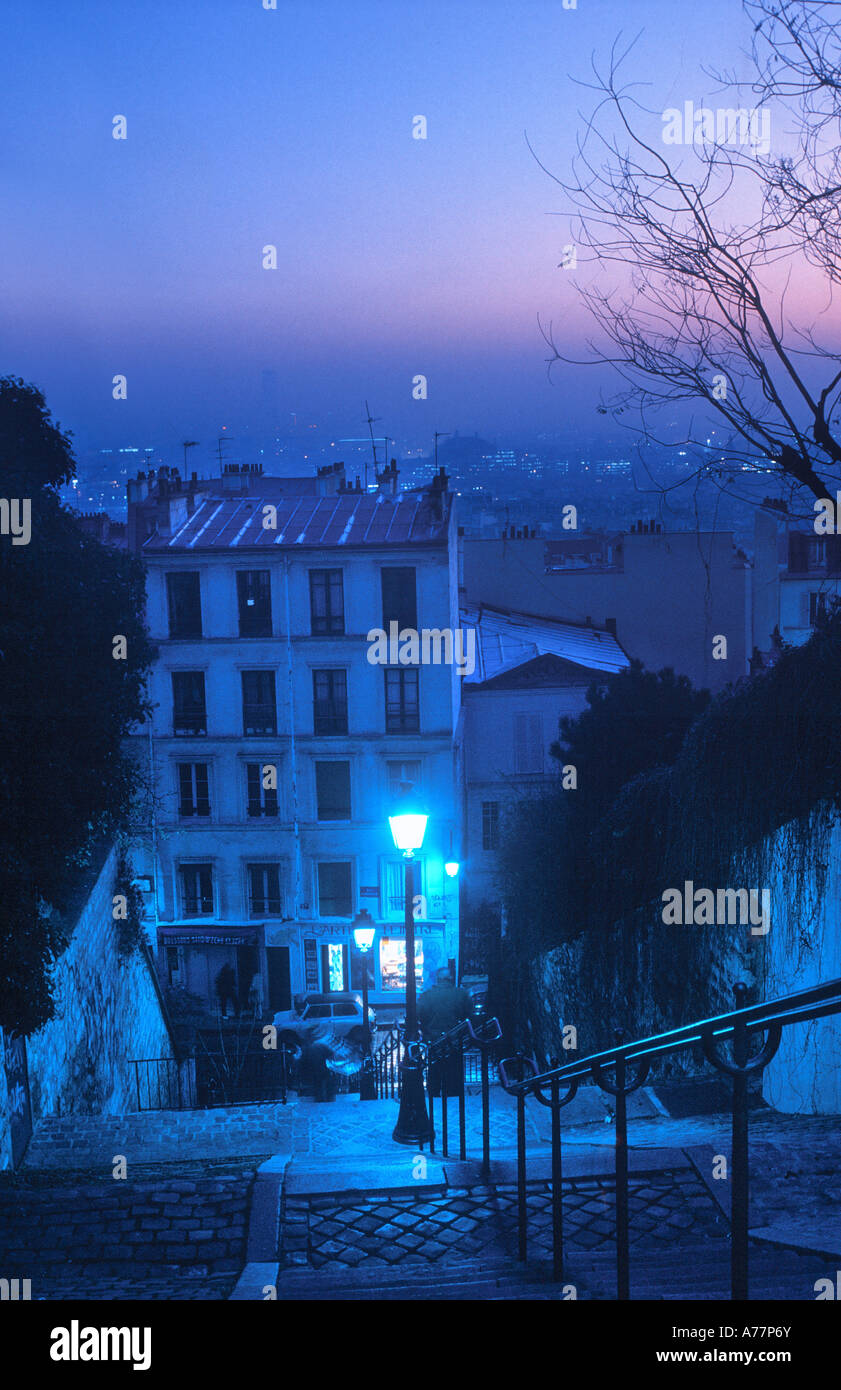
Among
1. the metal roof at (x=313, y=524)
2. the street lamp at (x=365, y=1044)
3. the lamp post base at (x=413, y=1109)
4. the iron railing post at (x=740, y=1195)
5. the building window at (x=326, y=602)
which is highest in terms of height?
the metal roof at (x=313, y=524)

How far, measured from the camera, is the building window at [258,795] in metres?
23.3

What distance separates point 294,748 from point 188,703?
93.7 inches

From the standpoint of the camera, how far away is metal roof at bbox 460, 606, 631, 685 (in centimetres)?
2592

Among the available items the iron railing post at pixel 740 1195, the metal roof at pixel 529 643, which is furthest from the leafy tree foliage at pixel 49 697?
the metal roof at pixel 529 643

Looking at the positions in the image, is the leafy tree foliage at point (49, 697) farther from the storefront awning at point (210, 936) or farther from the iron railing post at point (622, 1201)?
the storefront awning at point (210, 936)

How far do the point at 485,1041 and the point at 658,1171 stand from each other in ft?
4.81

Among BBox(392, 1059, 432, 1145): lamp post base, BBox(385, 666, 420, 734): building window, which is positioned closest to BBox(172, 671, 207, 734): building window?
BBox(385, 666, 420, 734): building window

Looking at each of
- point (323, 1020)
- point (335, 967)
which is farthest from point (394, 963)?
point (323, 1020)

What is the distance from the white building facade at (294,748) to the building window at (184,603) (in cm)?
3

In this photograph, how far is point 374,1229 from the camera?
225 inches

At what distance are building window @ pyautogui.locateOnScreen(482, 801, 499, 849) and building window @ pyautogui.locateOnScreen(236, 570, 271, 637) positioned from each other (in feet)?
21.9

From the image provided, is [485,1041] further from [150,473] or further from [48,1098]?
[150,473]

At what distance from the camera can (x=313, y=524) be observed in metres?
23.4

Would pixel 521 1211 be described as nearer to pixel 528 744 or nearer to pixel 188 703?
pixel 188 703
